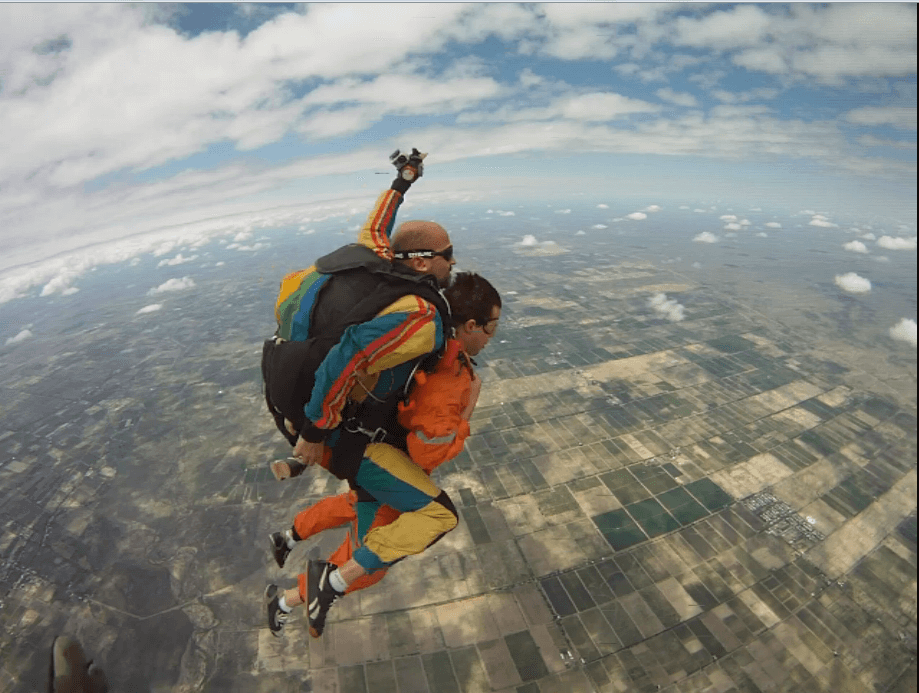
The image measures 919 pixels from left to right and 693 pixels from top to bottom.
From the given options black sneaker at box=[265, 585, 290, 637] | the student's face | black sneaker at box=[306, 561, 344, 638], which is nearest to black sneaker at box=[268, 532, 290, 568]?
black sneaker at box=[265, 585, 290, 637]

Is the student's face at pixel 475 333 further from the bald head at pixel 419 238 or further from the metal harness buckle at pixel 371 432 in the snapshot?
the metal harness buckle at pixel 371 432

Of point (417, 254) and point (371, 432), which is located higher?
point (417, 254)

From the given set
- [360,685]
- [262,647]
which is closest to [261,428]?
[262,647]

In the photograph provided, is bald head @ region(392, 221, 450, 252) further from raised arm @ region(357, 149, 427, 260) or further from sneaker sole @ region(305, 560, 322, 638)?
sneaker sole @ region(305, 560, 322, 638)

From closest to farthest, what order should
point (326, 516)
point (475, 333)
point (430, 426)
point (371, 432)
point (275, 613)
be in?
point (430, 426), point (475, 333), point (371, 432), point (275, 613), point (326, 516)

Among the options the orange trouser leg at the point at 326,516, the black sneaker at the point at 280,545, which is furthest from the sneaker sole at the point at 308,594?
the black sneaker at the point at 280,545

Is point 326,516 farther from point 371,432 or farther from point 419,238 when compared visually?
point 419,238

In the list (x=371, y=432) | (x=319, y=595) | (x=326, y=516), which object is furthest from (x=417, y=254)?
(x=326, y=516)
